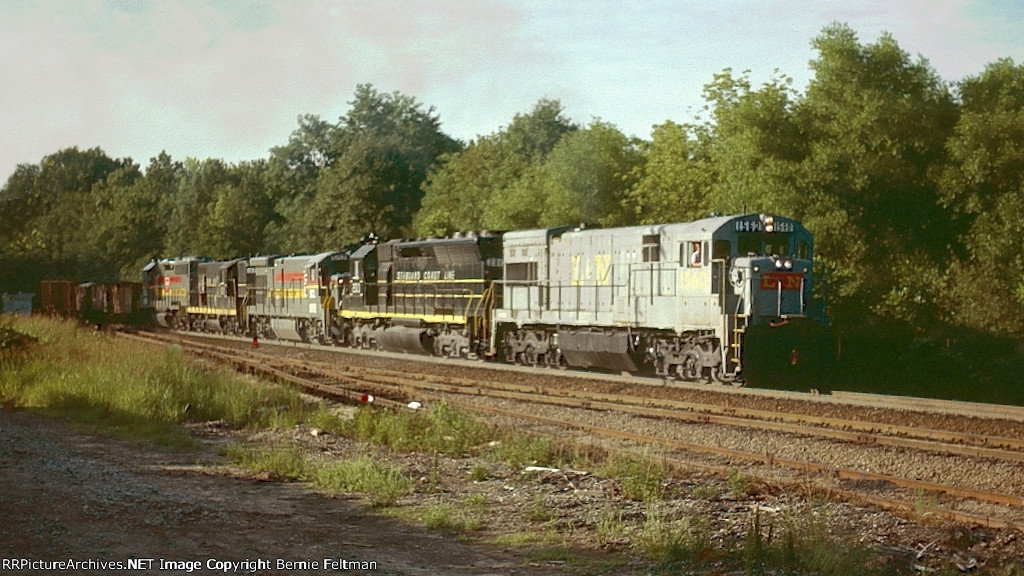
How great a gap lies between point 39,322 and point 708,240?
2769cm

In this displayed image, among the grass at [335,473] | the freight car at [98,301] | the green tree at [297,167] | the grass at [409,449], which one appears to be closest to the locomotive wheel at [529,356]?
the grass at [409,449]

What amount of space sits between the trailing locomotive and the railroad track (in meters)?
2.59

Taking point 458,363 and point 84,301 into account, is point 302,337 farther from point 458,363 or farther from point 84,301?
point 84,301

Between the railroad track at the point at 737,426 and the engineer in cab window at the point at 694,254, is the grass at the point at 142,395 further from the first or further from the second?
the engineer in cab window at the point at 694,254

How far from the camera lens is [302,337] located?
141 ft

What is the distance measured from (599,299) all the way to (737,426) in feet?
30.5

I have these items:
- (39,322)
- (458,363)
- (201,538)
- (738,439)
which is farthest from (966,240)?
(39,322)

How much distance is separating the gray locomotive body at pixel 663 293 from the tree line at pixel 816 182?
7.77 metres

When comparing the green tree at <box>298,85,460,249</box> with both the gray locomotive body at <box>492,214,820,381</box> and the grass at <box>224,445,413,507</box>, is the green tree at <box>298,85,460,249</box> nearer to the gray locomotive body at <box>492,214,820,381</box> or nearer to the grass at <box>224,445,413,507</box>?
the gray locomotive body at <box>492,214,820,381</box>

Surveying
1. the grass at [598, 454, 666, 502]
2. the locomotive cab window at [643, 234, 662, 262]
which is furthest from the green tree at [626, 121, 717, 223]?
the grass at [598, 454, 666, 502]

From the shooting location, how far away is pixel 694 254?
2225 centimetres

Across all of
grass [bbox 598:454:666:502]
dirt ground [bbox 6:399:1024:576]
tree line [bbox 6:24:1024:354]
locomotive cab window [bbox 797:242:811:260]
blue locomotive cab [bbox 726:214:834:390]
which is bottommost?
dirt ground [bbox 6:399:1024:576]

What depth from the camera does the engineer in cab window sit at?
22.1m

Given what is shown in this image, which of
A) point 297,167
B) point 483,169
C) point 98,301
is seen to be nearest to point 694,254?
point 98,301
